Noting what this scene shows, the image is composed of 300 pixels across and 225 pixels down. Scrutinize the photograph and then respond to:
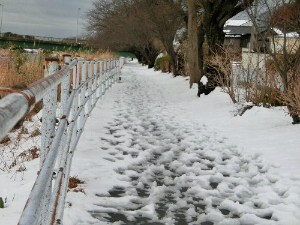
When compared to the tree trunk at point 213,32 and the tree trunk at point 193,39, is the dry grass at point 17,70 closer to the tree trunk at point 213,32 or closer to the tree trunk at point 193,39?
the tree trunk at point 213,32

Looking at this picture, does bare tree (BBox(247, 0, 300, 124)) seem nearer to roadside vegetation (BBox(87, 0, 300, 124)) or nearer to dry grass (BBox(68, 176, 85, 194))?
roadside vegetation (BBox(87, 0, 300, 124))

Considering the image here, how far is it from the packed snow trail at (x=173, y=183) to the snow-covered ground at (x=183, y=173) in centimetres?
1

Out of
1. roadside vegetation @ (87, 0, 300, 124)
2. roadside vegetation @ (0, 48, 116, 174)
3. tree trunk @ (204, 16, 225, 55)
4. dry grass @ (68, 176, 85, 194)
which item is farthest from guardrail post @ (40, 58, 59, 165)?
tree trunk @ (204, 16, 225, 55)

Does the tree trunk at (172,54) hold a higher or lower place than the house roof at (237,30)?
lower

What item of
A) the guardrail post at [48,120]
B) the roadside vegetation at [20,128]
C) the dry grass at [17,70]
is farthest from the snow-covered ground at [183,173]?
the dry grass at [17,70]

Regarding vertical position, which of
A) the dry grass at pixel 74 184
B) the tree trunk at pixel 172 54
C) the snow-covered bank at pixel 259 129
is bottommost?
the dry grass at pixel 74 184

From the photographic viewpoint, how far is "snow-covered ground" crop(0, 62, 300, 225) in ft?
13.1

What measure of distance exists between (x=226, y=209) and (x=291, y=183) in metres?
1.20

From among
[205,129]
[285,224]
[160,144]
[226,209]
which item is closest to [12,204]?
[226,209]

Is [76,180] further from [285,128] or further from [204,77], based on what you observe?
[204,77]

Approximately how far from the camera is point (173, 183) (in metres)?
5.07

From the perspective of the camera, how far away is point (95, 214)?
3885 mm

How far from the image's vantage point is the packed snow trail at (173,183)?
3.99 m

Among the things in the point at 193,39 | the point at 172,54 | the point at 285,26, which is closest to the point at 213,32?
the point at 193,39
